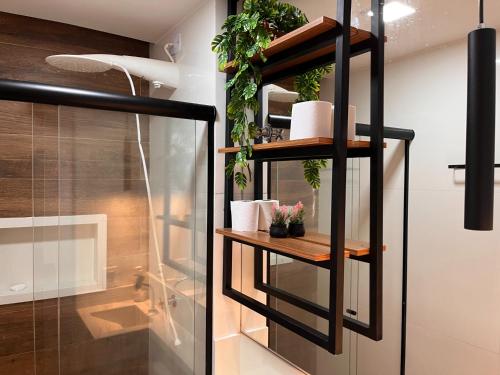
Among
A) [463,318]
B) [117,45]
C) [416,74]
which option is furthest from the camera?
[117,45]

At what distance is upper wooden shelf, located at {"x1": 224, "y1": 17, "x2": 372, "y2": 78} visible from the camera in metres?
1.00

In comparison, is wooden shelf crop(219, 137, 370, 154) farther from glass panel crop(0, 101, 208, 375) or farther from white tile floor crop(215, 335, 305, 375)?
white tile floor crop(215, 335, 305, 375)

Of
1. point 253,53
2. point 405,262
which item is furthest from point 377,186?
point 253,53

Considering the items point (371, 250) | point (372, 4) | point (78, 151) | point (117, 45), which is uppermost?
point (117, 45)

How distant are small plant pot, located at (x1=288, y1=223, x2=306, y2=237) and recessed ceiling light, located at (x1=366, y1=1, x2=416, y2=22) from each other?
657mm

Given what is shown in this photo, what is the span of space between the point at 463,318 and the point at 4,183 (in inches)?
73.8

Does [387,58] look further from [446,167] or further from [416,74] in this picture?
[446,167]

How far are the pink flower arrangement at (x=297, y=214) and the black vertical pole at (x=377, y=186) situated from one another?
31 cm

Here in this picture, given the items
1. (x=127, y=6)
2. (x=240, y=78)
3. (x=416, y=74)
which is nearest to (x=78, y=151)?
(x=240, y=78)

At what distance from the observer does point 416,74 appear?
0.87 metres

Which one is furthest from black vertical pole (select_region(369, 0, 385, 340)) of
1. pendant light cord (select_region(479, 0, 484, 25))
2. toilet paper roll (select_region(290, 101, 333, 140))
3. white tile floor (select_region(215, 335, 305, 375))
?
white tile floor (select_region(215, 335, 305, 375))

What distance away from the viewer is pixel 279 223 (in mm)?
1257

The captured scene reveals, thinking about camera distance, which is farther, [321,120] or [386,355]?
[321,120]

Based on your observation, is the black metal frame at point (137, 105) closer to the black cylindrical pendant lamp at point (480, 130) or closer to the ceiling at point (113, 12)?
the ceiling at point (113, 12)
